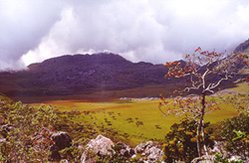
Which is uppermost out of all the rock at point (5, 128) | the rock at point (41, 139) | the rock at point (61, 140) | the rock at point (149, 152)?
the rock at point (5, 128)

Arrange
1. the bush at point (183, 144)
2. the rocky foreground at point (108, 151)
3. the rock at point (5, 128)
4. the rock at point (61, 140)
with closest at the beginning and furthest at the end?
the rock at point (5, 128), the rocky foreground at point (108, 151), the bush at point (183, 144), the rock at point (61, 140)

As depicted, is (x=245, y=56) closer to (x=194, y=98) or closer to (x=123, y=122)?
(x=194, y=98)

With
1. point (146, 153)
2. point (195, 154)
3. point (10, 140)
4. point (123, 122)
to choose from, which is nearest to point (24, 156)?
point (10, 140)

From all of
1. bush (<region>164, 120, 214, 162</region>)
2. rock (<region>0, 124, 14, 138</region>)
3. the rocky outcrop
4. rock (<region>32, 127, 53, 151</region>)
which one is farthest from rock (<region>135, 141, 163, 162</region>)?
rock (<region>0, 124, 14, 138</region>)

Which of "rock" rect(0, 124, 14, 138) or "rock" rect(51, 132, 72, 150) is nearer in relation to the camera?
"rock" rect(0, 124, 14, 138)

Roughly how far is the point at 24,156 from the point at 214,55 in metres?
15.1

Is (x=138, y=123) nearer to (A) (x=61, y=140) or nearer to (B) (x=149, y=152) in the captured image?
(A) (x=61, y=140)

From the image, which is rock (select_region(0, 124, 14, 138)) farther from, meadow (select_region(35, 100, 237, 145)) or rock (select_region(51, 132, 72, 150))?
meadow (select_region(35, 100, 237, 145))

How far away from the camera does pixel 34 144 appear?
84.8ft

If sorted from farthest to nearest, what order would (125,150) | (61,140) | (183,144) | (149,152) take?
(61,140)
(125,150)
(149,152)
(183,144)

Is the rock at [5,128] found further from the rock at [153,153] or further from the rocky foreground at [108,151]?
the rock at [153,153]

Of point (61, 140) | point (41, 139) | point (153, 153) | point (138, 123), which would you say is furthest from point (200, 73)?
point (138, 123)

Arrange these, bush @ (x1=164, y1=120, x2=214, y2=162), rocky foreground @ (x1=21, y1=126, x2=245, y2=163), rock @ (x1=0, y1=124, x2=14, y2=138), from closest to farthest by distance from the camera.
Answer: rock @ (x1=0, y1=124, x2=14, y2=138) → rocky foreground @ (x1=21, y1=126, x2=245, y2=163) → bush @ (x1=164, y1=120, x2=214, y2=162)

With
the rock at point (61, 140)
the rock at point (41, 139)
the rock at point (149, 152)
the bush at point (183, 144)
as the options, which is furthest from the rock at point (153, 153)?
the rock at point (41, 139)
